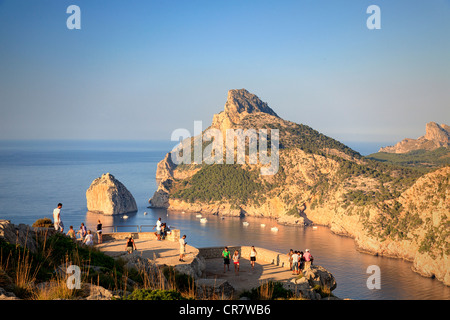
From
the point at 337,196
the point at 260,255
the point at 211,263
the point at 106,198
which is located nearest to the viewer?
the point at 211,263

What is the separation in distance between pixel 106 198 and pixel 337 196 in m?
76.5

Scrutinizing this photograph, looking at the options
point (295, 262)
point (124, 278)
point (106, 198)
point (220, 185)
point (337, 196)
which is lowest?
point (106, 198)

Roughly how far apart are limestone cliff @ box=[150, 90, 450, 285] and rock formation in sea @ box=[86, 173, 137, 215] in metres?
17.1

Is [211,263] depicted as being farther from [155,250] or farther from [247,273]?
[155,250]

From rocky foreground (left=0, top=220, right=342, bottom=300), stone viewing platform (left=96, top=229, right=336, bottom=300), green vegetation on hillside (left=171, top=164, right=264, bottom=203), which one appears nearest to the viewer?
rocky foreground (left=0, top=220, right=342, bottom=300)

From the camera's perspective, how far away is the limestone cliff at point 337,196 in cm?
9388

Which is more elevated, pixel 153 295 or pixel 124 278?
pixel 153 295

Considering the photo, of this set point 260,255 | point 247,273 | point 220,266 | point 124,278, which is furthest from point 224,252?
point 124,278

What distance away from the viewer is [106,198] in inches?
6024

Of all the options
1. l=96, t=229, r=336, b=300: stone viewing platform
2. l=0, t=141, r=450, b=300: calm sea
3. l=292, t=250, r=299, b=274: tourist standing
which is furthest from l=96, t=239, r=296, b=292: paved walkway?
l=0, t=141, r=450, b=300: calm sea

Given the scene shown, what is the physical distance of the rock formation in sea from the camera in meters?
153

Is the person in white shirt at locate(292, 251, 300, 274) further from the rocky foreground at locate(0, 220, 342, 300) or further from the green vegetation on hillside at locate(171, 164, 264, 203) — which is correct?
the green vegetation on hillside at locate(171, 164, 264, 203)

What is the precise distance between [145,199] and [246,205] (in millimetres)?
44629
